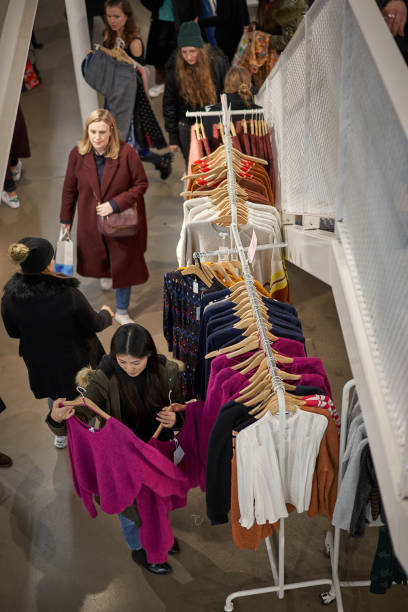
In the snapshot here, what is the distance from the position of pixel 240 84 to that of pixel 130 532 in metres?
3.46

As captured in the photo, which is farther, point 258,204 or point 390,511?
point 258,204

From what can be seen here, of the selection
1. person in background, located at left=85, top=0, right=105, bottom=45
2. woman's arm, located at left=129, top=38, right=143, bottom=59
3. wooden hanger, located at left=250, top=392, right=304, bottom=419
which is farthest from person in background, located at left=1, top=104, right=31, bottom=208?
wooden hanger, located at left=250, top=392, right=304, bottom=419

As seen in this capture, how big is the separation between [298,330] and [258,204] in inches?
48.8

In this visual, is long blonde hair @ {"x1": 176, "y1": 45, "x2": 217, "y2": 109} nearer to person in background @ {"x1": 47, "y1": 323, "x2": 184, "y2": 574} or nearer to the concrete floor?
the concrete floor

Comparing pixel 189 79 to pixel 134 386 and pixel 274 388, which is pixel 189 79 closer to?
pixel 134 386

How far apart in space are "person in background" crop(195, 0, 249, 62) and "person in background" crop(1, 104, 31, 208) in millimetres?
2433

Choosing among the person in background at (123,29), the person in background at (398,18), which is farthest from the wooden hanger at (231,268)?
the person in background at (123,29)

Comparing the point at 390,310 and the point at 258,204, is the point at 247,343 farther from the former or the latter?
the point at 258,204

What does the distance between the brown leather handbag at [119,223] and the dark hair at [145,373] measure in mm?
2179

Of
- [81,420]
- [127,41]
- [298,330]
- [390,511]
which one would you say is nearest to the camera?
[390,511]

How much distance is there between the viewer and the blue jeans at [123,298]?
5.52 meters

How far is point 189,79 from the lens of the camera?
566 cm

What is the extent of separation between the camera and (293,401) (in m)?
2.63

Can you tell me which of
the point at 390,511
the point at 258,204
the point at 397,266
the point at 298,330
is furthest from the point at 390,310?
the point at 258,204
